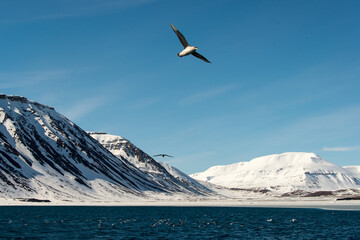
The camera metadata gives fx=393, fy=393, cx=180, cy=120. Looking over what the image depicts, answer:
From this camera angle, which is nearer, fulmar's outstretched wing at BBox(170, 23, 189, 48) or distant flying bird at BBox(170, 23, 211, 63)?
fulmar's outstretched wing at BBox(170, 23, 189, 48)

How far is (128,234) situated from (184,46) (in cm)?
4408

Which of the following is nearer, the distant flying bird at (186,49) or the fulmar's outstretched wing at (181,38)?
the fulmar's outstretched wing at (181,38)

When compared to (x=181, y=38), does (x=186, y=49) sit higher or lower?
lower

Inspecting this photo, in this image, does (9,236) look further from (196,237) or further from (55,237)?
(196,237)

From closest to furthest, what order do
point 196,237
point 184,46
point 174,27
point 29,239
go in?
point 174,27 → point 184,46 → point 29,239 → point 196,237

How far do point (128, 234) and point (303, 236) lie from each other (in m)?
29.8

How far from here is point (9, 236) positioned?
61.9 metres

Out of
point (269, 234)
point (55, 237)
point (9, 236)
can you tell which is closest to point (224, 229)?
point (269, 234)

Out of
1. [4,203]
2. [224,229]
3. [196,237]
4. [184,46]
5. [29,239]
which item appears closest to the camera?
[184,46]

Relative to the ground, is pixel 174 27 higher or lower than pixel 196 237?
higher

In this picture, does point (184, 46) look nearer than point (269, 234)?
Yes

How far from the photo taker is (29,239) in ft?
193

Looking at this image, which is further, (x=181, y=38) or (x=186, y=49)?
(x=186, y=49)

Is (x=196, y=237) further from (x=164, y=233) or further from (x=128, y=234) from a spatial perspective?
(x=128, y=234)
